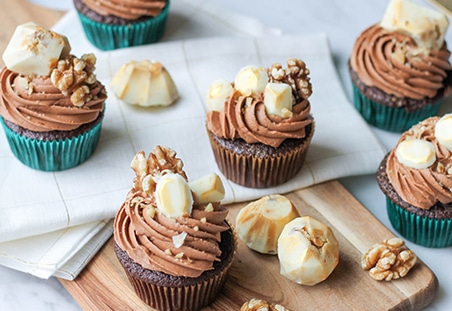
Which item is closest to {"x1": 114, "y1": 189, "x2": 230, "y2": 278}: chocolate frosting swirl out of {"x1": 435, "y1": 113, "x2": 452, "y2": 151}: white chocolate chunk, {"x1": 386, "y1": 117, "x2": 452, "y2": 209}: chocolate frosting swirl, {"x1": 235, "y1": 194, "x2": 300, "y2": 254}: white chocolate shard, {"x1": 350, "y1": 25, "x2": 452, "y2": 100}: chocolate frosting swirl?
{"x1": 235, "y1": 194, "x2": 300, "y2": 254}: white chocolate shard

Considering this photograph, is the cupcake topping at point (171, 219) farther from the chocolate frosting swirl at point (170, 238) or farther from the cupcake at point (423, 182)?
the cupcake at point (423, 182)

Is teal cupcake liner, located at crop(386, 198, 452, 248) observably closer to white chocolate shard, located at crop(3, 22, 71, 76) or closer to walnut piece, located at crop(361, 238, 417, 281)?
walnut piece, located at crop(361, 238, 417, 281)

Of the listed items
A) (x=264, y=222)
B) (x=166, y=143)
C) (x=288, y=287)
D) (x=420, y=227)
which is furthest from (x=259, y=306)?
(x=166, y=143)

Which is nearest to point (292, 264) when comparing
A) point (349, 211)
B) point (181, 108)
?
point (349, 211)

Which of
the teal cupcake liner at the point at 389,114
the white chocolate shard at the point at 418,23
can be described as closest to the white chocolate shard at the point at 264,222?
the teal cupcake liner at the point at 389,114

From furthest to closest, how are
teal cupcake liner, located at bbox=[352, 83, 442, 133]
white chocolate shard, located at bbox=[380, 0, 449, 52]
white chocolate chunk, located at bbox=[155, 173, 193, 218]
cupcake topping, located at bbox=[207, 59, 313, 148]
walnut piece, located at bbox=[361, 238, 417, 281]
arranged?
teal cupcake liner, located at bbox=[352, 83, 442, 133], white chocolate shard, located at bbox=[380, 0, 449, 52], cupcake topping, located at bbox=[207, 59, 313, 148], walnut piece, located at bbox=[361, 238, 417, 281], white chocolate chunk, located at bbox=[155, 173, 193, 218]

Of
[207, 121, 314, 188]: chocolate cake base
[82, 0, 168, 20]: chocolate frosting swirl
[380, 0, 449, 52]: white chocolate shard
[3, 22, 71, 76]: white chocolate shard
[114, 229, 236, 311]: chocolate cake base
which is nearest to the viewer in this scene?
[114, 229, 236, 311]: chocolate cake base

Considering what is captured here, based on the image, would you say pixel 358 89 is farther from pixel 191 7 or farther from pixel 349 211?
pixel 191 7
